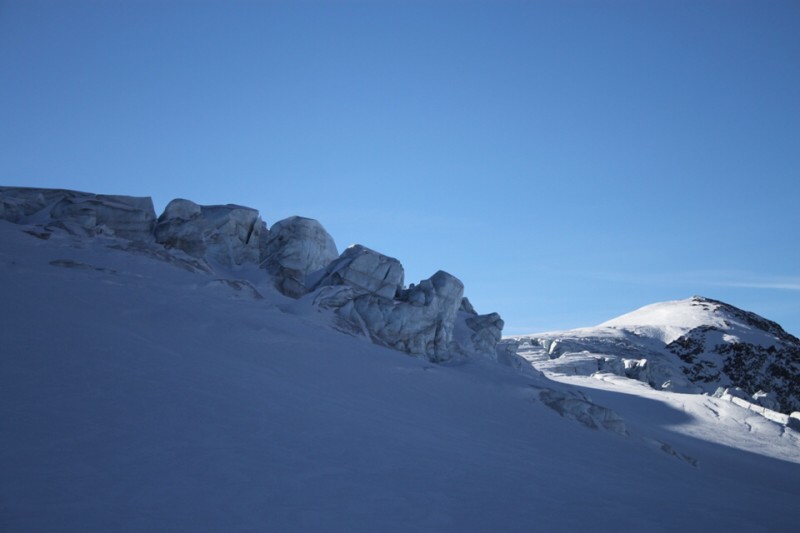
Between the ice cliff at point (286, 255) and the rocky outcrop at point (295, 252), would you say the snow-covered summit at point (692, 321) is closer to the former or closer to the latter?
the ice cliff at point (286, 255)

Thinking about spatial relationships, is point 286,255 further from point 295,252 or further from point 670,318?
point 670,318

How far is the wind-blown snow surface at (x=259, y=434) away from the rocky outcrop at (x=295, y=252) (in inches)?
313

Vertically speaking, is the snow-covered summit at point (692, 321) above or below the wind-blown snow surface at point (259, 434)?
above

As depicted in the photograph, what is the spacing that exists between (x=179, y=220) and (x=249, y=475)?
85.5 feet

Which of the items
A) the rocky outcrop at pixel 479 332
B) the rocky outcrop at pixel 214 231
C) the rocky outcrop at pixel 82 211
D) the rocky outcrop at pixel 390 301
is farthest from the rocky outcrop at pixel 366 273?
the rocky outcrop at pixel 82 211

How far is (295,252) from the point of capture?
117 ft

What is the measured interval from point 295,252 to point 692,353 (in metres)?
60.2

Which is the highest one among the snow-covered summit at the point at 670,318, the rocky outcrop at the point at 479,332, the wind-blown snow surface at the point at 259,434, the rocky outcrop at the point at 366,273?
the snow-covered summit at the point at 670,318

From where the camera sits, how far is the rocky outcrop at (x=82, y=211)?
28.2 metres

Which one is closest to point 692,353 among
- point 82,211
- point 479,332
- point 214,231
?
point 479,332

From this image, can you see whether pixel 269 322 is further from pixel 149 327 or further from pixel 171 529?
pixel 171 529

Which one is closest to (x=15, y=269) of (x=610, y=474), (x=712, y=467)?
(x=610, y=474)

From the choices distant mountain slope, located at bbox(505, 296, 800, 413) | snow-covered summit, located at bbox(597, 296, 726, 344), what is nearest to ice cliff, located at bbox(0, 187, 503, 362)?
distant mountain slope, located at bbox(505, 296, 800, 413)

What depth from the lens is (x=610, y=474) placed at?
46.1ft
